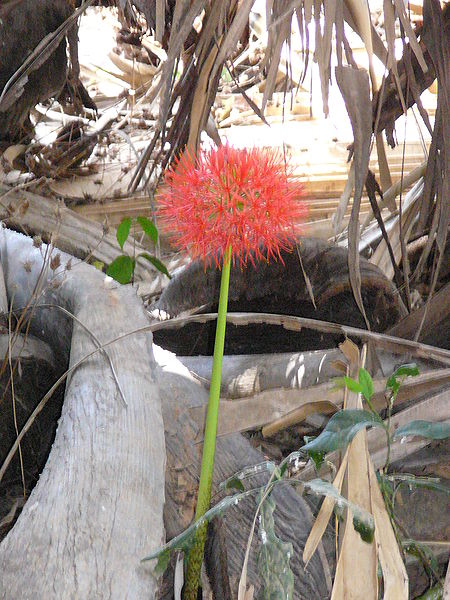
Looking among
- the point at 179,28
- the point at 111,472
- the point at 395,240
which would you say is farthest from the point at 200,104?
the point at 111,472

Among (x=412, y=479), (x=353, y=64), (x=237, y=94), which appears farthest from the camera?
(x=237, y=94)

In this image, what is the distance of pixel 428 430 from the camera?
916mm

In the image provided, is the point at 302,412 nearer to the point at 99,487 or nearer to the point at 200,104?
the point at 99,487

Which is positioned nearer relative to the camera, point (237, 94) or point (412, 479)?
point (412, 479)

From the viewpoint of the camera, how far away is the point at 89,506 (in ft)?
2.54

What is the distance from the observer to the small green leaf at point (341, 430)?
0.83m

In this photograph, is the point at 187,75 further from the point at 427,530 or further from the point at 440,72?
the point at 427,530

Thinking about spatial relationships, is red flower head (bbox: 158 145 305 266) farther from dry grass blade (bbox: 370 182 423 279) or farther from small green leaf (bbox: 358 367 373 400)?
dry grass blade (bbox: 370 182 423 279)

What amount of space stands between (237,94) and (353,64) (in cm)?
227

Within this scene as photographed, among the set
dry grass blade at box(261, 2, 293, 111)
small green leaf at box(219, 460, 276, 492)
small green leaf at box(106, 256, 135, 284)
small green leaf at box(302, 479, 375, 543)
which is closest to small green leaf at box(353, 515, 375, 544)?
small green leaf at box(302, 479, 375, 543)

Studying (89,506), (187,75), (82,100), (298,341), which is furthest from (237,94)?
(89,506)

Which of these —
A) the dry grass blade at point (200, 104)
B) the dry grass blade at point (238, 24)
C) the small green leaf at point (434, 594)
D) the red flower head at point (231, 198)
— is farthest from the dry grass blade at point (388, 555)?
the dry grass blade at point (200, 104)

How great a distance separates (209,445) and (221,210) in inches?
10.9

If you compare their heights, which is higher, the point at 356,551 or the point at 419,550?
the point at 356,551
